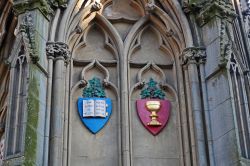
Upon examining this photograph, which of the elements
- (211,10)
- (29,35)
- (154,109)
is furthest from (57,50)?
(211,10)

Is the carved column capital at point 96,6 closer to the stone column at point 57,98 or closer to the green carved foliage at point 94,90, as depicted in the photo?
the stone column at point 57,98

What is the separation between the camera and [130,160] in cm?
1295

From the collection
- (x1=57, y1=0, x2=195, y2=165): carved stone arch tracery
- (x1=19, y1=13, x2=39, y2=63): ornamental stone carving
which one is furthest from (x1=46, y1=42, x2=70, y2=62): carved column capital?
(x1=19, y1=13, x2=39, y2=63): ornamental stone carving

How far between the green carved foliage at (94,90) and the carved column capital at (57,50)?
0.90 m

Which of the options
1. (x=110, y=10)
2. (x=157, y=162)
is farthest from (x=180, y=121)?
(x=110, y=10)

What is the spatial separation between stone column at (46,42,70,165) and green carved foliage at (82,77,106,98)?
0.72 m

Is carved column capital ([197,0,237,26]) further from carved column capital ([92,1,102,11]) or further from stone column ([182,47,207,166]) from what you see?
carved column capital ([92,1,102,11])

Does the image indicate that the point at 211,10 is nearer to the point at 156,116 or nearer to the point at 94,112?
the point at 156,116

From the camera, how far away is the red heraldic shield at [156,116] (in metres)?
13.6

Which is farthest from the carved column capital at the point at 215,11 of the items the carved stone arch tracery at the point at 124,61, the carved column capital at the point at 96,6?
the carved column capital at the point at 96,6

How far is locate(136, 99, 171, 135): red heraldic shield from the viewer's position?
13570 millimetres

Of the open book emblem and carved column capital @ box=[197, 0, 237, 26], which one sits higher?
carved column capital @ box=[197, 0, 237, 26]

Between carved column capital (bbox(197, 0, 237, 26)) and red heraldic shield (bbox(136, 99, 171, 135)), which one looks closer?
red heraldic shield (bbox(136, 99, 171, 135))

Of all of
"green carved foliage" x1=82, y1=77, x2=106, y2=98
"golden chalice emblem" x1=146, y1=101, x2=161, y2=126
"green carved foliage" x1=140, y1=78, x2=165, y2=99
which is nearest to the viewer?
"golden chalice emblem" x1=146, y1=101, x2=161, y2=126
